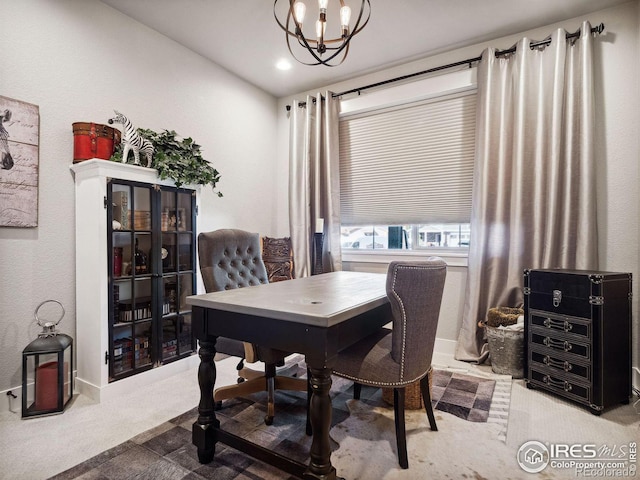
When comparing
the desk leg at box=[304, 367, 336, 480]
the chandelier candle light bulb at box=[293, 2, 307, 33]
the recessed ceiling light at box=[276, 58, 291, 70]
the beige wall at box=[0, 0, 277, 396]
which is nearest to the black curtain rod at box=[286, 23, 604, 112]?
the recessed ceiling light at box=[276, 58, 291, 70]

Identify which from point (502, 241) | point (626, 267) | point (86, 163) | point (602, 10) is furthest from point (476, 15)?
point (86, 163)

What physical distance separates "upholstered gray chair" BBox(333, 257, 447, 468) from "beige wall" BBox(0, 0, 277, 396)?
2.07 meters

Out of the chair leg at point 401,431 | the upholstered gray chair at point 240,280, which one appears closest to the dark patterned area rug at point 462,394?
the chair leg at point 401,431

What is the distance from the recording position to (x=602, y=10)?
8.67 ft

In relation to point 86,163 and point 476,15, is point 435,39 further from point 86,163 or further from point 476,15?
point 86,163

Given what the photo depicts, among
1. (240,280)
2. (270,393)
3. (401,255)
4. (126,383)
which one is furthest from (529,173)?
(126,383)

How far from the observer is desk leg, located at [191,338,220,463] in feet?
5.31

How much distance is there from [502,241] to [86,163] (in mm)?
3222

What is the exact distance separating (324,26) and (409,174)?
1.98 m

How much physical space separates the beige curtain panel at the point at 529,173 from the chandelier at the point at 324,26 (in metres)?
1.30

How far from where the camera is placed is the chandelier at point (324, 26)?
1812 mm

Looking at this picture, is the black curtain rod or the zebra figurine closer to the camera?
the zebra figurine

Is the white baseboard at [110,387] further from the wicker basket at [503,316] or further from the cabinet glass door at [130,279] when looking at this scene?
the wicker basket at [503,316]

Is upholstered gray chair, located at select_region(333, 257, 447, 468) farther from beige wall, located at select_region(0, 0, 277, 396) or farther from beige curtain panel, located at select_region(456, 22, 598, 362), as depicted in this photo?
beige wall, located at select_region(0, 0, 277, 396)
